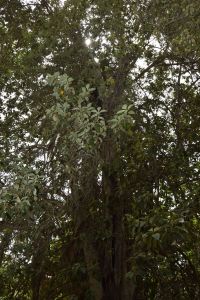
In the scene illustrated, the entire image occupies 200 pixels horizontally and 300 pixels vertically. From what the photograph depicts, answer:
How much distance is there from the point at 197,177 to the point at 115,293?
76.2 inches

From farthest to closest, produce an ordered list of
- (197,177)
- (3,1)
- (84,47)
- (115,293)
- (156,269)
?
(3,1) < (84,47) < (115,293) < (197,177) < (156,269)

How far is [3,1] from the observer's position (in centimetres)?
752

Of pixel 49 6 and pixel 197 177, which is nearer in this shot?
pixel 197 177

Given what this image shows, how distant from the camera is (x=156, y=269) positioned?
17.2 feet

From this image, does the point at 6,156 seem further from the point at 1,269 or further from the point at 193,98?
the point at 193,98

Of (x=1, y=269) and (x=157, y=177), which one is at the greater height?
(x=157, y=177)

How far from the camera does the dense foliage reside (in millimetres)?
4723

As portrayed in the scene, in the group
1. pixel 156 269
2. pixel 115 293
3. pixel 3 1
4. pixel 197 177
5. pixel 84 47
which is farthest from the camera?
pixel 3 1

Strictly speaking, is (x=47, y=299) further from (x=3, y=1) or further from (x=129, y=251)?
(x=3, y=1)

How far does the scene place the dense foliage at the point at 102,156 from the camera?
4723mm

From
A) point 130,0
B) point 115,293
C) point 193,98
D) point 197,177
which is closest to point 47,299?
point 115,293

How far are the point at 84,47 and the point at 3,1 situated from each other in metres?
2.01

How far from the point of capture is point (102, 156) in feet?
17.8

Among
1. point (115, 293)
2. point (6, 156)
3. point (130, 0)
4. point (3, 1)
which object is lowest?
point (115, 293)
